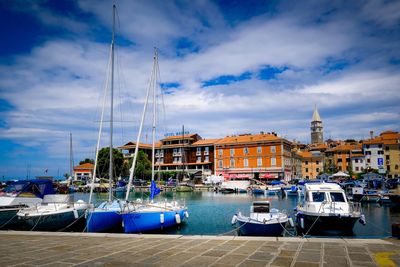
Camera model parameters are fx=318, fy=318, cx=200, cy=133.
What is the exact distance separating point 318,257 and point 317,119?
625 ft

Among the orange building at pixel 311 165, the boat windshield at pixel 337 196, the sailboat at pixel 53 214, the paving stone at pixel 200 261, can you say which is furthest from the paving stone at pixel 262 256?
the orange building at pixel 311 165

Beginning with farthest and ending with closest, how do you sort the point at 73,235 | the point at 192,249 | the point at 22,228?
the point at 22,228, the point at 73,235, the point at 192,249

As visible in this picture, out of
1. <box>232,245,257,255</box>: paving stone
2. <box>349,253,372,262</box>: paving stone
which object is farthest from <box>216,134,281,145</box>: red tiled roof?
<box>349,253,372,262</box>: paving stone

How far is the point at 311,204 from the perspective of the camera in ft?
75.3

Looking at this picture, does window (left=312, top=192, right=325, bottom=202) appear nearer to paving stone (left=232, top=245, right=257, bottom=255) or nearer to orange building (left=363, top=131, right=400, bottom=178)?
paving stone (left=232, top=245, right=257, bottom=255)

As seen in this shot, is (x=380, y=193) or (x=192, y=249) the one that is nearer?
(x=192, y=249)

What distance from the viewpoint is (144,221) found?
21.3 meters

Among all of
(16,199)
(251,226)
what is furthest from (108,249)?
(16,199)

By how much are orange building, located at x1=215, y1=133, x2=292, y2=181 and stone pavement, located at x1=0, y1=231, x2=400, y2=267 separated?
260ft

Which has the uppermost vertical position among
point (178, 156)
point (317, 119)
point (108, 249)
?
point (317, 119)

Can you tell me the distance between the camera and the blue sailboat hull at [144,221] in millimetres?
20750

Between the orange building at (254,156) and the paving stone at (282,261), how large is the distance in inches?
3204

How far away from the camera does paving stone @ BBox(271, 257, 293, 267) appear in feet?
27.5

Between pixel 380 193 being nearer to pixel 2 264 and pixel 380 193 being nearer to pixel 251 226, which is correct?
pixel 251 226
